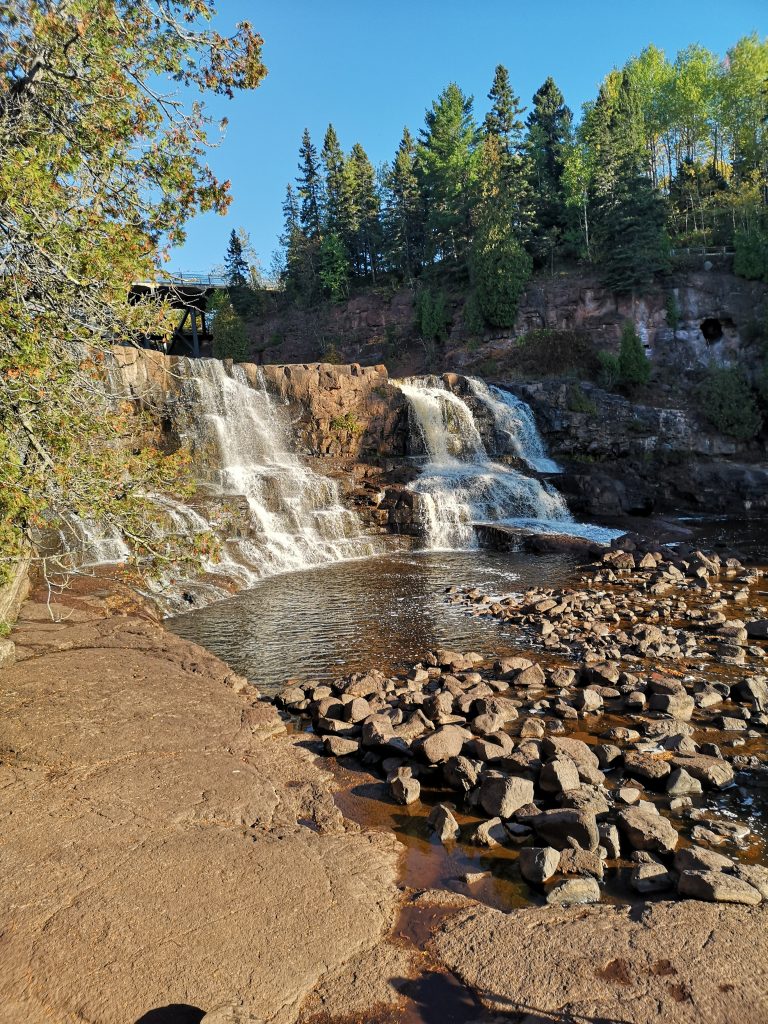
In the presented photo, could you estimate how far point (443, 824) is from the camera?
5305 millimetres

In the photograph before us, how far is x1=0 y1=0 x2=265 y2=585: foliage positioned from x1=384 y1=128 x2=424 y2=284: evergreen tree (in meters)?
46.8

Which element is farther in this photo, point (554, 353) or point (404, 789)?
point (554, 353)

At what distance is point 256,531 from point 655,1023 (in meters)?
17.2

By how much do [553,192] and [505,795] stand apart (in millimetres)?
51039

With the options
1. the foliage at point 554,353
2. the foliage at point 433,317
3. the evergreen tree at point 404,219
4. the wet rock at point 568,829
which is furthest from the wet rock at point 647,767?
the evergreen tree at point 404,219

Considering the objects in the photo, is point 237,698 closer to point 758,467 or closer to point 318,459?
point 318,459

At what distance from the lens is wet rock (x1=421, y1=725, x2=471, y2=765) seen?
6.38m

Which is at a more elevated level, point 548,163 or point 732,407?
point 548,163

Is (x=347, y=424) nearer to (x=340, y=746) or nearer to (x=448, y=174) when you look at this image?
(x=340, y=746)

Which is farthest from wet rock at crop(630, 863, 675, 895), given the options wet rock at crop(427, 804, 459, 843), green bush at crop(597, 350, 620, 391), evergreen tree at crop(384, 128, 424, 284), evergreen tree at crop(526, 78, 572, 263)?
evergreen tree at crop(384, 128, 424, 284)

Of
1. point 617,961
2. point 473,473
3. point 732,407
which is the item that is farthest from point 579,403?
point 617,961

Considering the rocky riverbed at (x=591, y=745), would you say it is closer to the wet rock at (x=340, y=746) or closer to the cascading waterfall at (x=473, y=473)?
the wet rock at (x=340, y=746)

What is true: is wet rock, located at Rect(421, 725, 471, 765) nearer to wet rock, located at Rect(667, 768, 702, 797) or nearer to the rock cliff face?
wet rock, located at Rect(667, 768, 702, 797)

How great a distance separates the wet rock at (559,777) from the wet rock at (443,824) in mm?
932
